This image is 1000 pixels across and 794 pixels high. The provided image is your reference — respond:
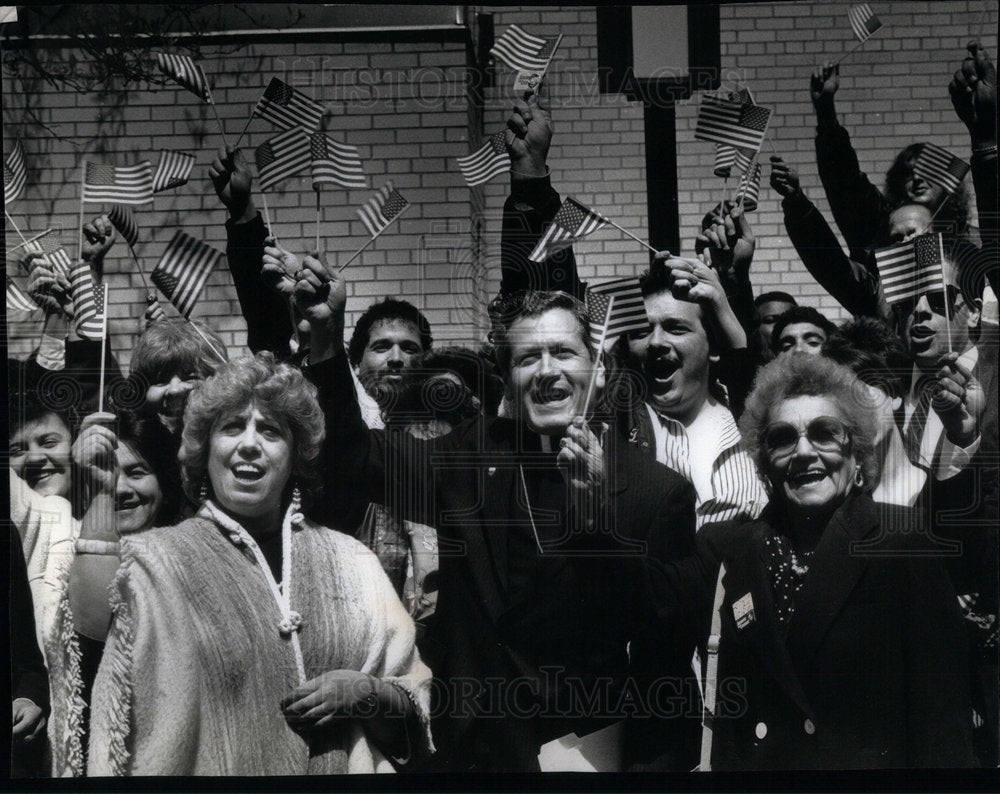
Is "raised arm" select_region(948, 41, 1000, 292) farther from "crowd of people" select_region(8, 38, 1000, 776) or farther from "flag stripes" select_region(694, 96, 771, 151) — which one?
"flag stripes" select_region(694, 96, 771, 151)

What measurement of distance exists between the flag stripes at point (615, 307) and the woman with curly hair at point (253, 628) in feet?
4.25

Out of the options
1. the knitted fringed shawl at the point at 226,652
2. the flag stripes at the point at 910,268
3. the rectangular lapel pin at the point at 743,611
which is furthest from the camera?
the flag stripes at the point at 910,268

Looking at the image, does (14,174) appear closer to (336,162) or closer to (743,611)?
(336,162)

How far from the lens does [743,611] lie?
599 cm

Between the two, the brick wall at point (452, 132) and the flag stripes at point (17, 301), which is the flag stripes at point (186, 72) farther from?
the flag stripes at point (17, 301)

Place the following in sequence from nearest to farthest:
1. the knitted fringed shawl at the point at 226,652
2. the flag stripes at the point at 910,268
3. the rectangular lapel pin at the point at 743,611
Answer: the knitted fringed shawl at the point at 226,652
the rectangular lapel pin at the point at 743,611
the flag stripes at the point at 910,268

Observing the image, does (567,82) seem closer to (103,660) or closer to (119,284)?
(119,284)

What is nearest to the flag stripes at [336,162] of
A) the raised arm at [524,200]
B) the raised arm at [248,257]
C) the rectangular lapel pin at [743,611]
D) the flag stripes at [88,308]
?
the raised arm at [248,257]

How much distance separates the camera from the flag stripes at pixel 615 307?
19.7 ft

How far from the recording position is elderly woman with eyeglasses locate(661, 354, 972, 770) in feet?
19.6

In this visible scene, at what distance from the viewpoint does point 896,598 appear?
600cm

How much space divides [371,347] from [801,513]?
2061mm

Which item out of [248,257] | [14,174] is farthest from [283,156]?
[14,174]

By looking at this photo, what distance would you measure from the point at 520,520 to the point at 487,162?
1613 mm
